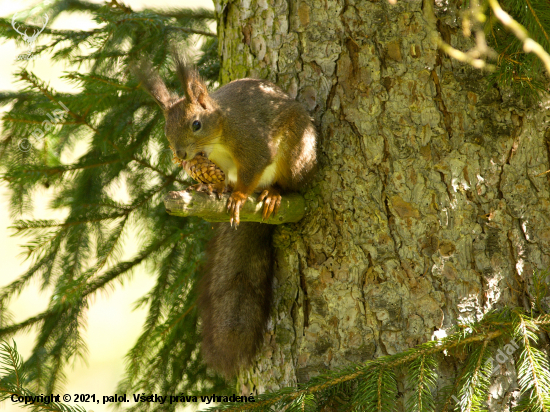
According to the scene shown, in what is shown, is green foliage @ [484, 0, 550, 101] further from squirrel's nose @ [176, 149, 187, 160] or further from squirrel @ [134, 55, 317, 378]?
squirrel's nose @ [176, 149, 187, 160]

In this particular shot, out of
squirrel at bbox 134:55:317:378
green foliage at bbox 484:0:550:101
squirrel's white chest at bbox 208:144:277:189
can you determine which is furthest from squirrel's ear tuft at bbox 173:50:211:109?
green foliage at bbox 484:0:550:101

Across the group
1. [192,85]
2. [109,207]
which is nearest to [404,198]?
[192,85]

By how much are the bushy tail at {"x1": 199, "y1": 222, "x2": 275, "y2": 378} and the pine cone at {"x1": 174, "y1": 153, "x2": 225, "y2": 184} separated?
184mm

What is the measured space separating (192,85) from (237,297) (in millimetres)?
624

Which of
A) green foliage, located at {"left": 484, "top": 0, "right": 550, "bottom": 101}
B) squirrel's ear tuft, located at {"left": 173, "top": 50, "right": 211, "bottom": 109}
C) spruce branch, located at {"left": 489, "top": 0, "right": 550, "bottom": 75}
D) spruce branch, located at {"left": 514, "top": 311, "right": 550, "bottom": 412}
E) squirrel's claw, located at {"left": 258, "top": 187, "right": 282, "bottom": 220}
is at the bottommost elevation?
spruce branch, located at {"left": 514, "top": 311, "right": 550, "bottom": 412}

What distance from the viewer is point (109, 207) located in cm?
189

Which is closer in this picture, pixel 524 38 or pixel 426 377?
pixel 524 38

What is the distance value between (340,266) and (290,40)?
0.66 m

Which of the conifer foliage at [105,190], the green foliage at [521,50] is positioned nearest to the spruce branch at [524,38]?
the green foliage at [521,50]

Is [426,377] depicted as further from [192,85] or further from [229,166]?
[192,85]

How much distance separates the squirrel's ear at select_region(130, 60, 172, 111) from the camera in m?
1.41

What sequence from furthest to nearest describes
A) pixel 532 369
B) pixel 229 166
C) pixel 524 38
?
pixel 229 166 < pixel 532 369 < pixel 524 38

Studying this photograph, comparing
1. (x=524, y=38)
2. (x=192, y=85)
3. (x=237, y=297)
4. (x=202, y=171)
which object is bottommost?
(x=237, y=297)

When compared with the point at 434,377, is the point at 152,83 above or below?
above
